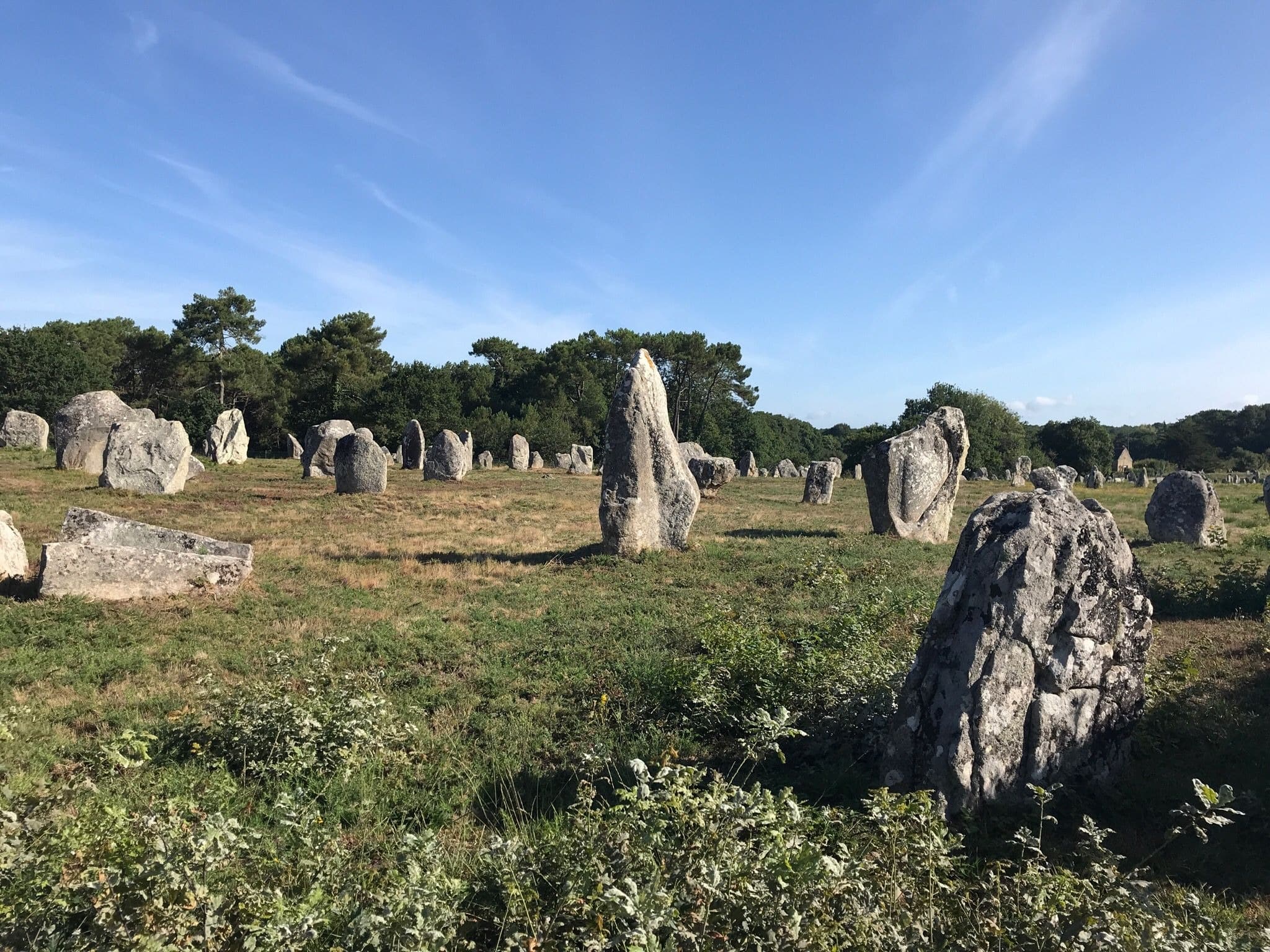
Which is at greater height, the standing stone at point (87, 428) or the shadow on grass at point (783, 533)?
the standing stone at point (87, 428)

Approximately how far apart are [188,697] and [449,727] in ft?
8.76

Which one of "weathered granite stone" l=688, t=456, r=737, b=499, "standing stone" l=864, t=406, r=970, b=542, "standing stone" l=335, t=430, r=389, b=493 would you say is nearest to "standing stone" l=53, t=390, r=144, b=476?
"standing stone" l=335, t=430, r=389, b=493

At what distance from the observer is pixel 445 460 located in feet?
102

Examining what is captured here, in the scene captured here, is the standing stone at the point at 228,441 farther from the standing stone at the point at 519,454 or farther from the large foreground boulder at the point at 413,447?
the standing stone at the point at 519,454

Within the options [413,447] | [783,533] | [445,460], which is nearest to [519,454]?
[413,447]

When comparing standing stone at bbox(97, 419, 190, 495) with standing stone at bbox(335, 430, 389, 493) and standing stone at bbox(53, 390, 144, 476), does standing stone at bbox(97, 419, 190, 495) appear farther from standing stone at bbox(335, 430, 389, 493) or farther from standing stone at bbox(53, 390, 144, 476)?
standing stone at bbox(335, 430, 389, 493)

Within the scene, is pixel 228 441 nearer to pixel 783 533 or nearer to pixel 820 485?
pixel 820 485

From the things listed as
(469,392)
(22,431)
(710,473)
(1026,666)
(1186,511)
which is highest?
(469,392)

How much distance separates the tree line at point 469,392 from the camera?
56.3m

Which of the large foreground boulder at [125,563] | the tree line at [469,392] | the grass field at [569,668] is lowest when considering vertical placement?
the grass field at [569,668]

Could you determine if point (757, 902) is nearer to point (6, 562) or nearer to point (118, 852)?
point (118, 852)

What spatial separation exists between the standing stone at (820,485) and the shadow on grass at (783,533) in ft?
29.8

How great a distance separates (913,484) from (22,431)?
3716 cm

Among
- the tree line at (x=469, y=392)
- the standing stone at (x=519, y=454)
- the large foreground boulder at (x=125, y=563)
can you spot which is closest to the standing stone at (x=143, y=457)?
the large foreground boulder at (x=125, y=563)
